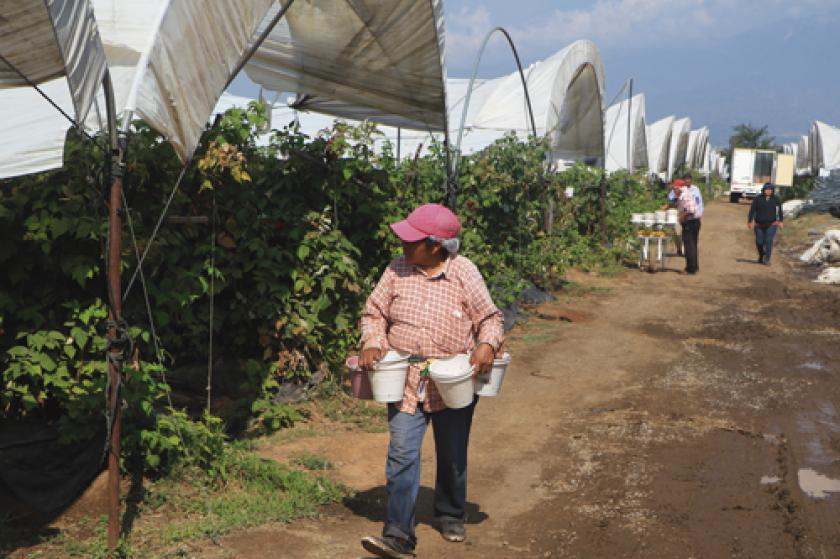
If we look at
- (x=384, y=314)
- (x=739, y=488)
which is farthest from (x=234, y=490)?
(x=739, y=488)

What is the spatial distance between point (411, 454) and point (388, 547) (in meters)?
0.45

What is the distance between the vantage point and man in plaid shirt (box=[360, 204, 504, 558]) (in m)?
4.47

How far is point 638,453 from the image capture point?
6484 millimetres

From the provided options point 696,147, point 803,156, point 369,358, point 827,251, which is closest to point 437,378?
point 369,358

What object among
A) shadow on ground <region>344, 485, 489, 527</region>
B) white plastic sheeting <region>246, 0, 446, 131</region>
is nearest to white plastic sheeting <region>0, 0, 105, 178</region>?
shadow on ground <region>344, 485, 489, 527</region>

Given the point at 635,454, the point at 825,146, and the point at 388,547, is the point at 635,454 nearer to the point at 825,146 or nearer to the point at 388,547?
the point at 388,547

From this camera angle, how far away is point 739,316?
1244 cm

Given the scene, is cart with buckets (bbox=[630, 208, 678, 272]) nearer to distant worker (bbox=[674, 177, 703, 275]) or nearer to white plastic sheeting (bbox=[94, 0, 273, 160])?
distant worker (bbox=[674, 177, 703, 275])

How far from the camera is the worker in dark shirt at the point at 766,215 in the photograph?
17.7 metres

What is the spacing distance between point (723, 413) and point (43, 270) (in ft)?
17.7

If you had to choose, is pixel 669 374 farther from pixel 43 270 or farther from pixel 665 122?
pixel 665 122

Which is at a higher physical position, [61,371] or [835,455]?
[61,371]

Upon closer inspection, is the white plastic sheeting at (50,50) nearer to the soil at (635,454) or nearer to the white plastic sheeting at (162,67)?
the white plastic sheeting at (162,67)

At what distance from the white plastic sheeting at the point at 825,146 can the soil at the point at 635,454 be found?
3548 centimetres
